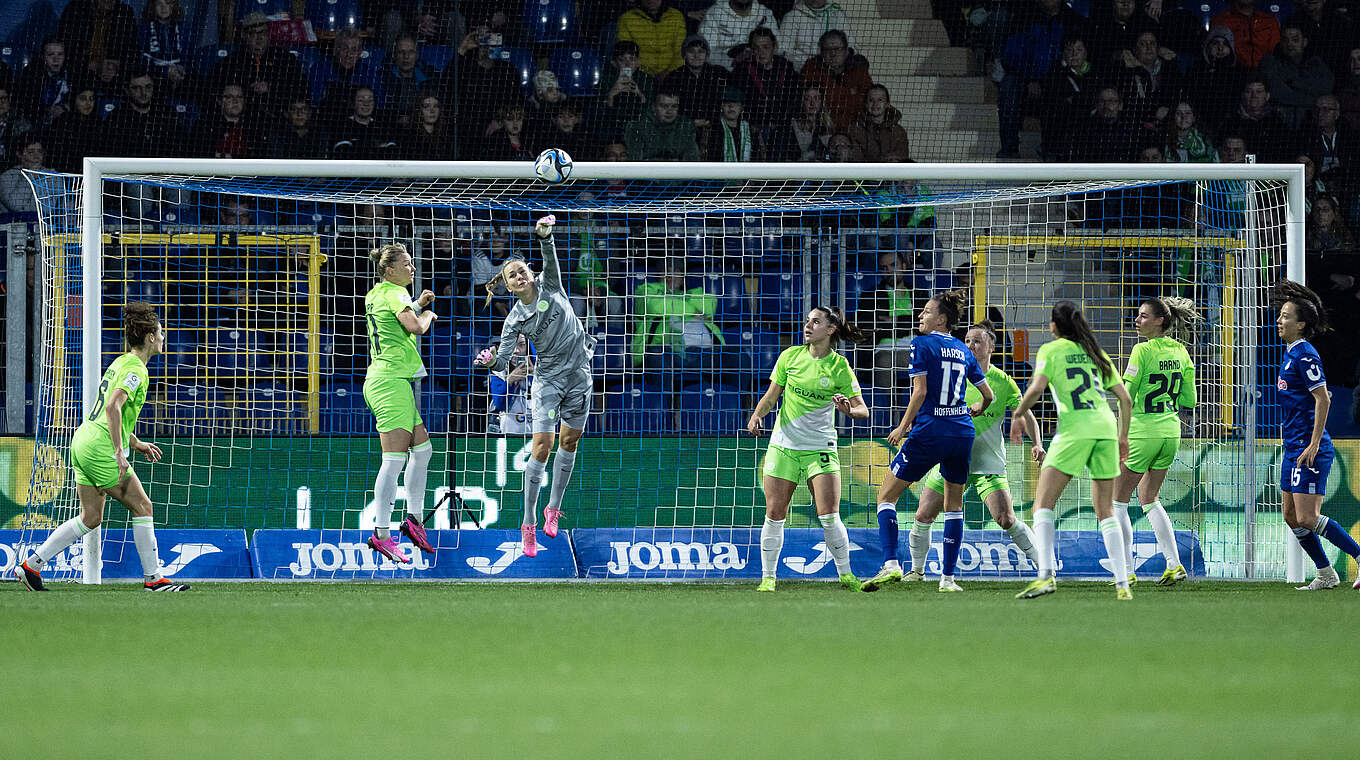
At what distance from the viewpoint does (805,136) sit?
57.1ft

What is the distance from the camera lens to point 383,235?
13.8 meters

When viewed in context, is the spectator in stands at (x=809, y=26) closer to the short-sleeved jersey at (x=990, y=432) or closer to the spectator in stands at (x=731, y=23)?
the spectator in stands at (x=731, y=23)

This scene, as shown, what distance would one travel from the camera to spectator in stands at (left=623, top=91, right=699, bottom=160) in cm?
1708

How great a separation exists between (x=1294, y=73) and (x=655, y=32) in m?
7.11

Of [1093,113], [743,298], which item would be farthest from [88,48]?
[1093,113]

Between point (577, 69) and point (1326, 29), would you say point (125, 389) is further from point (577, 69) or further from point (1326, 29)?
point (1326, 29)

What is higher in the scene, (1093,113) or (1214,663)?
(1093,113)

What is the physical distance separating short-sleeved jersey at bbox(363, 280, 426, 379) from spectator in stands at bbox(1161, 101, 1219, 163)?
9774 mm

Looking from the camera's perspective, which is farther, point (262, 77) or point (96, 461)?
point (262, 77)

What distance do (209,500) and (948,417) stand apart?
233 inches

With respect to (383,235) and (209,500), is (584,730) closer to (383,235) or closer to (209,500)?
(209,500)

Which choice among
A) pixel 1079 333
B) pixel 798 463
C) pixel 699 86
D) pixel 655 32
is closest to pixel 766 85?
pixel 699 86

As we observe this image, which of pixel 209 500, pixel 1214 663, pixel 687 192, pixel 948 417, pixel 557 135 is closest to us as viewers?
pixel 1214 663

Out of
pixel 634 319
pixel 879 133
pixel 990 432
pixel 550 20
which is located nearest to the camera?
pixel 990 432
